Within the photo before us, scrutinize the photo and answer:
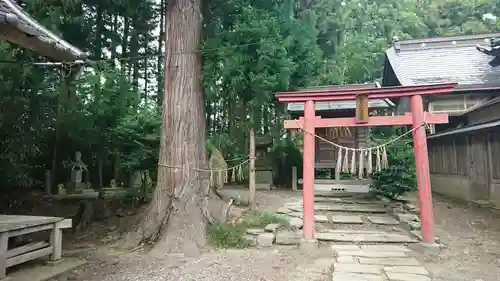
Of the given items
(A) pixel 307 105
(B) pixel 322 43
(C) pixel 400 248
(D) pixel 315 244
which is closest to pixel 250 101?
(A) pixel 307 105

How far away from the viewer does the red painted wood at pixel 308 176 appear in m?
6.68

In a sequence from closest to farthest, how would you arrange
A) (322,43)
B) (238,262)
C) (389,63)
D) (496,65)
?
(238,262) < (322,43) < (496,65) < (389,63)

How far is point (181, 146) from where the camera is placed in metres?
6.77

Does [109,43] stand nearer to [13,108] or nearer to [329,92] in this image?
[13,108]

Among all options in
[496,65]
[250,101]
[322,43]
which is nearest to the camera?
[250,101]

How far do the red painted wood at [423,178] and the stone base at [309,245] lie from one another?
199 cm

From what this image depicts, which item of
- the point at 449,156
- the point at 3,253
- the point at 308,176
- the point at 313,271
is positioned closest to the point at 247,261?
the point at 313,271

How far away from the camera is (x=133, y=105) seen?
11719 millimetres

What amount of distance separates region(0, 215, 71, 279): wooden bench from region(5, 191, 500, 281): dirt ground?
1.89 ft

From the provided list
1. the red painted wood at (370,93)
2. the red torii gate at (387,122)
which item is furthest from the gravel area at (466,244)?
the red painted wood at (370,93)

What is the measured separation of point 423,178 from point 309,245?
2.43 meters

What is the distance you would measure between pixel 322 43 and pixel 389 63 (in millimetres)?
6042

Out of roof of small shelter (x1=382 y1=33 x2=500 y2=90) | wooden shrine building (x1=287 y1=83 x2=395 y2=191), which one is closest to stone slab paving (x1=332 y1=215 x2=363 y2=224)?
wooden shrine building (x1=287 y1=83 x2=395 y2=191)

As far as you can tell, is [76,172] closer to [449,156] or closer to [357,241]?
[357,241]
